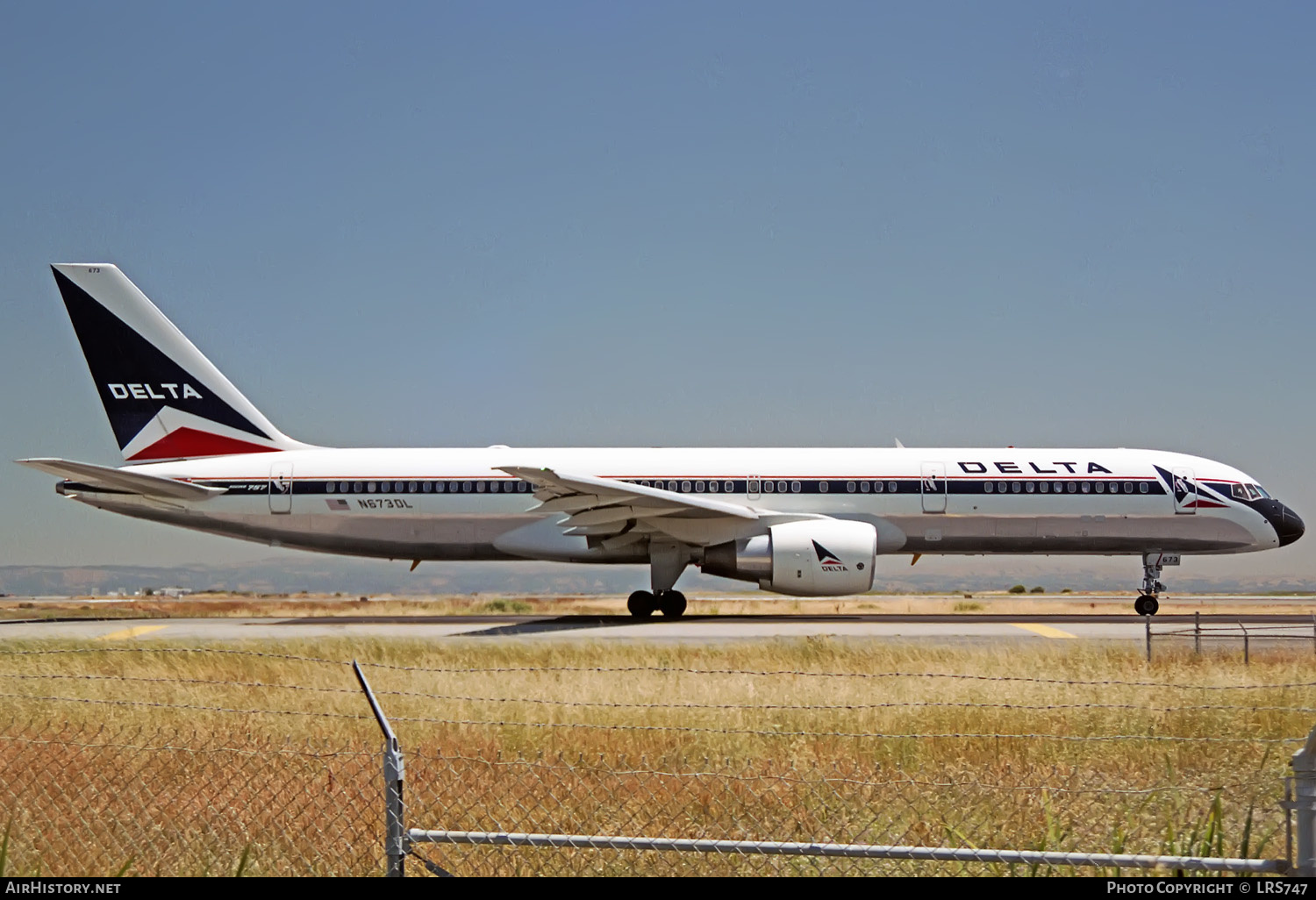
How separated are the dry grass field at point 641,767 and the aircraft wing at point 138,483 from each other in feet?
36.9

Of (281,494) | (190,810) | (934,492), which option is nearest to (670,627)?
(934,492)

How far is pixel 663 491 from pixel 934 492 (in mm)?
5887

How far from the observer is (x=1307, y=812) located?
14.4 feet

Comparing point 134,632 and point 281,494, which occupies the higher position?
point 281,494

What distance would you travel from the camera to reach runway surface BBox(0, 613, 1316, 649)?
19312 mm

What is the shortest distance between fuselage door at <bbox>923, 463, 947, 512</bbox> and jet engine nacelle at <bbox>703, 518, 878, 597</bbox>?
2.69 meters

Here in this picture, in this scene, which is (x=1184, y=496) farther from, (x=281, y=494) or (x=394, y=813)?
(x=394, y=813)

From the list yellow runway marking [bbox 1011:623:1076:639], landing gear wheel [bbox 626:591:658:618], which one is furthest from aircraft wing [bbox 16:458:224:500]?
yellow runway marking [bbox 1011:623:1076:639]

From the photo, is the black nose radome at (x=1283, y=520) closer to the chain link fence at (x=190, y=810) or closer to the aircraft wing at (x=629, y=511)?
the aircraft wing at (x=629, y=511)

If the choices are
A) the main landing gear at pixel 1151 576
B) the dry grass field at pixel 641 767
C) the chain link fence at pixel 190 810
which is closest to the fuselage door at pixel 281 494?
the dry grass field at pixel 641 767

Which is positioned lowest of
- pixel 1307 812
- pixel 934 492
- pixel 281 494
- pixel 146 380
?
pixel 1307 812
